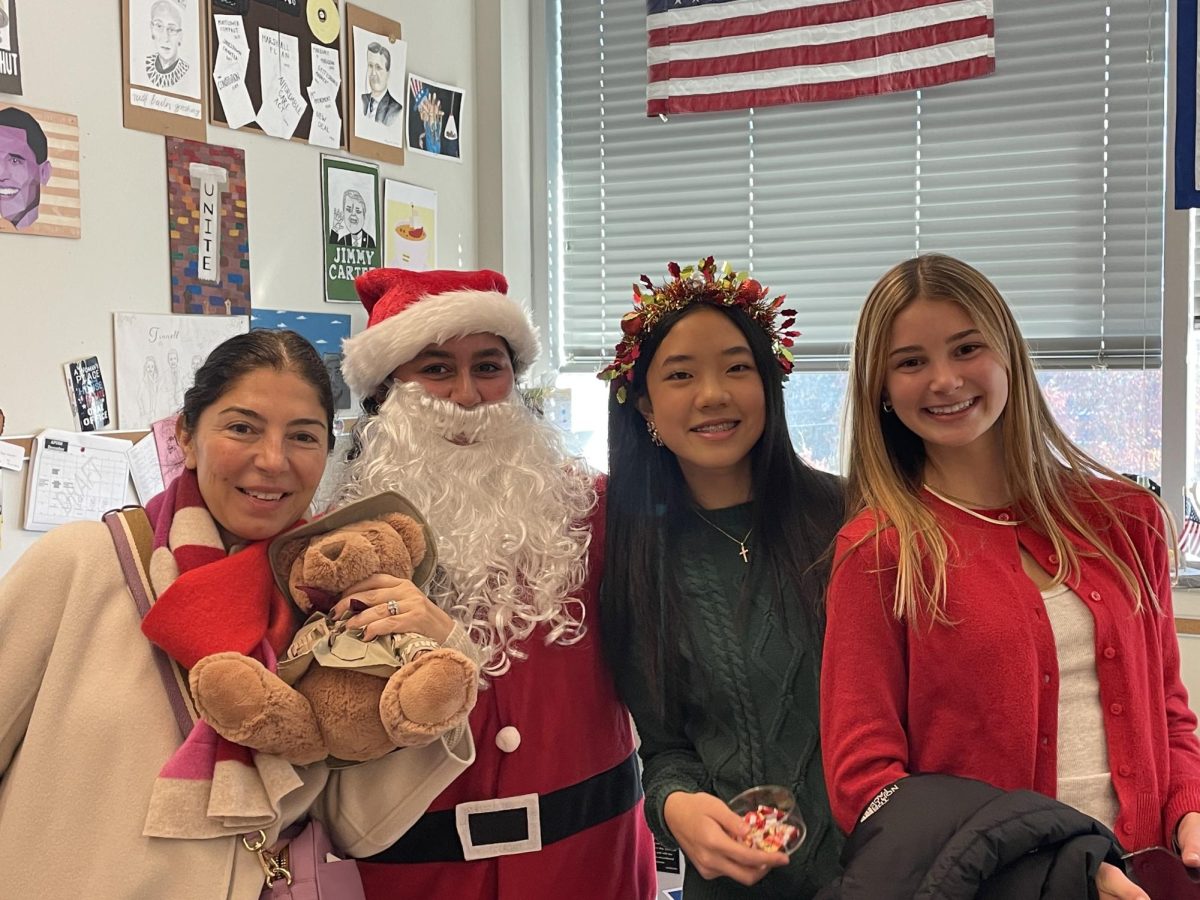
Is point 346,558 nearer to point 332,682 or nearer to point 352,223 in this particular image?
point 332,682

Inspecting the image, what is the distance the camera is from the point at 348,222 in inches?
105

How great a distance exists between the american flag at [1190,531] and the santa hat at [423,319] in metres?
1.77

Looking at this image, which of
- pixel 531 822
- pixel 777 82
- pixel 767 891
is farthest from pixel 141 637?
pixel 777 82

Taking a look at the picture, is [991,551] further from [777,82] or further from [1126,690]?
[777,82]

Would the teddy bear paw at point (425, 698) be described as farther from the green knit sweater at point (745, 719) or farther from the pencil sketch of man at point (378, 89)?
the pencil sketch of man at point (378, 89)

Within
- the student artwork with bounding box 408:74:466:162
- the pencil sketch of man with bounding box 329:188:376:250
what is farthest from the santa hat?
the student artwork with bounding box 408:74:466:162

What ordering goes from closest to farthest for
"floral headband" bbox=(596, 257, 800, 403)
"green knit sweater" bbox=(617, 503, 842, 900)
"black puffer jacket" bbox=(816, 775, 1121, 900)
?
"black puffer jacket" bbox=(816, 775, 1121, 900) → "green knit sweater" bbox=(617, 503, 842, 900) → "floral headband" bbox=(596, 257, 800, 403)

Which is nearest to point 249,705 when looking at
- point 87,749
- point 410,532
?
point 87,749

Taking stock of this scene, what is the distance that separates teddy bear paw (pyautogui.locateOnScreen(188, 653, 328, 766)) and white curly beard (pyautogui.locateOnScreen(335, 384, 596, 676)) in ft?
1.41

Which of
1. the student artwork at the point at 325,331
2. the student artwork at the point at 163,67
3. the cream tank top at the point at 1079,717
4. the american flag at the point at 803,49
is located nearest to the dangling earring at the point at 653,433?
the cream tank top at the point at 1079,717

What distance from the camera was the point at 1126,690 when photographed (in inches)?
51.4

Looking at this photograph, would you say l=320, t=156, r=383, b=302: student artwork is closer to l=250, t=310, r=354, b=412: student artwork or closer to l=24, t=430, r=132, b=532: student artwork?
l=250, t=310, r=354, b=412: student artwork

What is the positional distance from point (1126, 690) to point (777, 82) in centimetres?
218

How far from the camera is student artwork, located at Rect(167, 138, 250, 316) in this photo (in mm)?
2164
